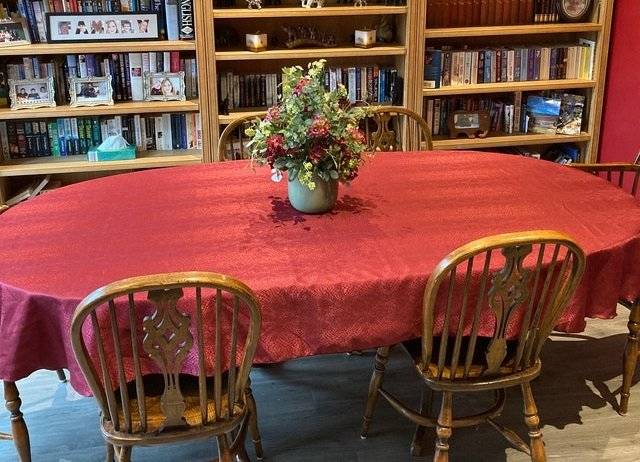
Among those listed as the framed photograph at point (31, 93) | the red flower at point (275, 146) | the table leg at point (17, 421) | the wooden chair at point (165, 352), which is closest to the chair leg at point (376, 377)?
the wooden chair at point (165, 352)

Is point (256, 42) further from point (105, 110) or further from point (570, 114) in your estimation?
point (570, 114)

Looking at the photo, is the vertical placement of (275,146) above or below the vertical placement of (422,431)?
above

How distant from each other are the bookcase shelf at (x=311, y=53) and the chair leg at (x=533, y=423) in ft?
7.29

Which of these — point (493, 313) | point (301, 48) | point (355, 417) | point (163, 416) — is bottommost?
point (355, 417)

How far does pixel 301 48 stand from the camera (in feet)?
13.2

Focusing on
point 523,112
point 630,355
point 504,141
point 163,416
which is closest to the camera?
point 163,416

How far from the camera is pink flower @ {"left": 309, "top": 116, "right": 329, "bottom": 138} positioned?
2168 millimetres

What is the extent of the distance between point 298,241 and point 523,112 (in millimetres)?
2559

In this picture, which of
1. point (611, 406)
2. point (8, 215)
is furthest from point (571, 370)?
point (8, 215)

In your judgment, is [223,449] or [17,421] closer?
[223,449]

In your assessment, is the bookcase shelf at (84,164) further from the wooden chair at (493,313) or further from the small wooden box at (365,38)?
the wooden chair at (493,313)

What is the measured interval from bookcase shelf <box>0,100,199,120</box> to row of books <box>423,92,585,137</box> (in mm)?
1356

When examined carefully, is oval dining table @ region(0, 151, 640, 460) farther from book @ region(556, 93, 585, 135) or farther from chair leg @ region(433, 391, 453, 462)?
book @ region(556, 93, 585, 135)

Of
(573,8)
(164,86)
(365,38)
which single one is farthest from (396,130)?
(164,86)
